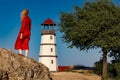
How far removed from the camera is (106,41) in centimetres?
5406

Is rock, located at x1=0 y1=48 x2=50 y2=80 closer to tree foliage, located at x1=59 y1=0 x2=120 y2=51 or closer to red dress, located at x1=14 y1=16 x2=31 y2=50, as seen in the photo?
red dress, located at x1=14 y1=16 x2=31 y2=50

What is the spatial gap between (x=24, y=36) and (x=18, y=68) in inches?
94.0

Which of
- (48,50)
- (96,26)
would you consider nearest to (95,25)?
(96,26)

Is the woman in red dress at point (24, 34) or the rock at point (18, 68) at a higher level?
the woman in red dress at point (24, 34)

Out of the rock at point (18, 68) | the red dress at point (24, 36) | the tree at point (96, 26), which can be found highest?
the tree at point (96, 26)

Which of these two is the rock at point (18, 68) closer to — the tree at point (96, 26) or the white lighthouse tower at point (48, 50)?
the tree at point (96, 26)

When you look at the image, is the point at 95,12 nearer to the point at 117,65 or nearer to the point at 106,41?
the point at 106,41

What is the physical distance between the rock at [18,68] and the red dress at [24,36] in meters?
0.59

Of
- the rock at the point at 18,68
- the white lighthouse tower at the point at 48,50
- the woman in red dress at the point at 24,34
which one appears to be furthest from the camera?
the white lighthouse tower at the point at 48,50

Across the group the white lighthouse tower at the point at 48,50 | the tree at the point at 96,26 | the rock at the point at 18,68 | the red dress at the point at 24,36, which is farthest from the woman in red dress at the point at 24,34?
the white lighthouse tower at the point at 48,50

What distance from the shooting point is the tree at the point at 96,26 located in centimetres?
5438

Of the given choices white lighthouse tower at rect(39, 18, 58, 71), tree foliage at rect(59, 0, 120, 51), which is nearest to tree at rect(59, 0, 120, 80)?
tree foliage at rect(59, 0, 120, 51)

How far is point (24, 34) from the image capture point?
23.6 metres

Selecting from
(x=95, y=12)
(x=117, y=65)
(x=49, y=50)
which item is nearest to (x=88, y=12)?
(x=95, y=12)
